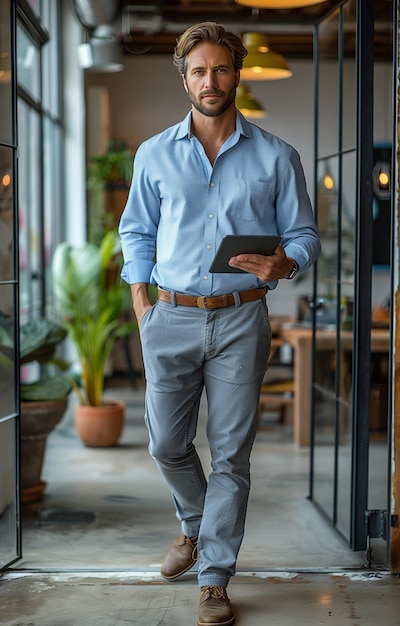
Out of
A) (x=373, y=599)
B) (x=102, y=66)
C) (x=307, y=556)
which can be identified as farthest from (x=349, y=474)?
(x=102, y=66)

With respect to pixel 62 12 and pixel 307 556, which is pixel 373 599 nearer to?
pixel 307 556

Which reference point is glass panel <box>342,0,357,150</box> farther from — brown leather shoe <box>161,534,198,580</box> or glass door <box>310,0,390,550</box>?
brown leather shoe <box>161,534,198,580</box>

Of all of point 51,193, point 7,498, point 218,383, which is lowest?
point 7,498

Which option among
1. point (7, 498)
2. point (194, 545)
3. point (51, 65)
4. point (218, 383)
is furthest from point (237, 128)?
point (51, 65)

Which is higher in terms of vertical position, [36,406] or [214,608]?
[36,406]

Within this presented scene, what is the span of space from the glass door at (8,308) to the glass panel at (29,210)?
2.57m

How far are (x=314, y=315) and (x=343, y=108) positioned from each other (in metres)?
1.06

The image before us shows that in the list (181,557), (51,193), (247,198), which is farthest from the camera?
(51,193)

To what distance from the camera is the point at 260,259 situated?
288 centimetres

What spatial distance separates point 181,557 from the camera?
3.54 m

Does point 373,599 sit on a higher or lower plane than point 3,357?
lower

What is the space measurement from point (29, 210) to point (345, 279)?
3.33m

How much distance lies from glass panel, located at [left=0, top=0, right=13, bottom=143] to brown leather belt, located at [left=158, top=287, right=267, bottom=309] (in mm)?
1127

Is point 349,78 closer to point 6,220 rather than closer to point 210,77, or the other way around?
point 210,77
